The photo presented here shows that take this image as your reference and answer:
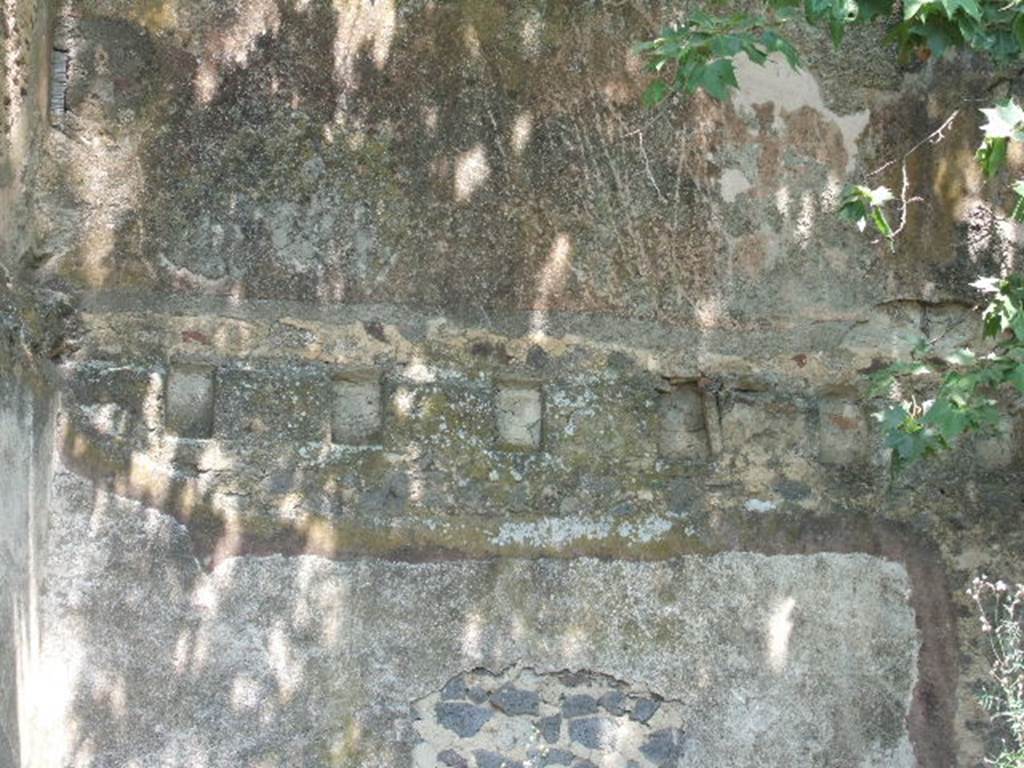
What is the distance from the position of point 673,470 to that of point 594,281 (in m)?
0.67

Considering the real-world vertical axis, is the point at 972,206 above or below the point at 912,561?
above

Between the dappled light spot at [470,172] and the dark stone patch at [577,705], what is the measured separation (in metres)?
1.61

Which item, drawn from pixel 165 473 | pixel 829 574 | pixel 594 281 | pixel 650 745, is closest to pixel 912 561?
pixel 829 574

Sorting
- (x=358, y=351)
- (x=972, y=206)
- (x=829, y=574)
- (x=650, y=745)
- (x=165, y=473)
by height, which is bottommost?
(x=650, y=745)

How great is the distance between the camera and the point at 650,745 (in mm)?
4824

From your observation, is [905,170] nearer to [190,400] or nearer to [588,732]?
[588,732]

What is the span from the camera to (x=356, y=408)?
489 centimetres

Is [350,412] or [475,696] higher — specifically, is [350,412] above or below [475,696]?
above

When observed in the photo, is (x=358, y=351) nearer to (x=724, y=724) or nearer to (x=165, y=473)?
(x=165, y=473)

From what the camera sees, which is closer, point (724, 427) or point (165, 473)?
point (165, 473)

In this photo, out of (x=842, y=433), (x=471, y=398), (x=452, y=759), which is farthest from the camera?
(x=842, y=433)

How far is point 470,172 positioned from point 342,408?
0.87 meters

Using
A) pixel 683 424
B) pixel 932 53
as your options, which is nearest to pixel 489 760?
pixel 683 424

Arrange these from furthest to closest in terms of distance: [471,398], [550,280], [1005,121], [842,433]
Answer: [842,433]
[550,280]
[471,398]
[1005,121]
